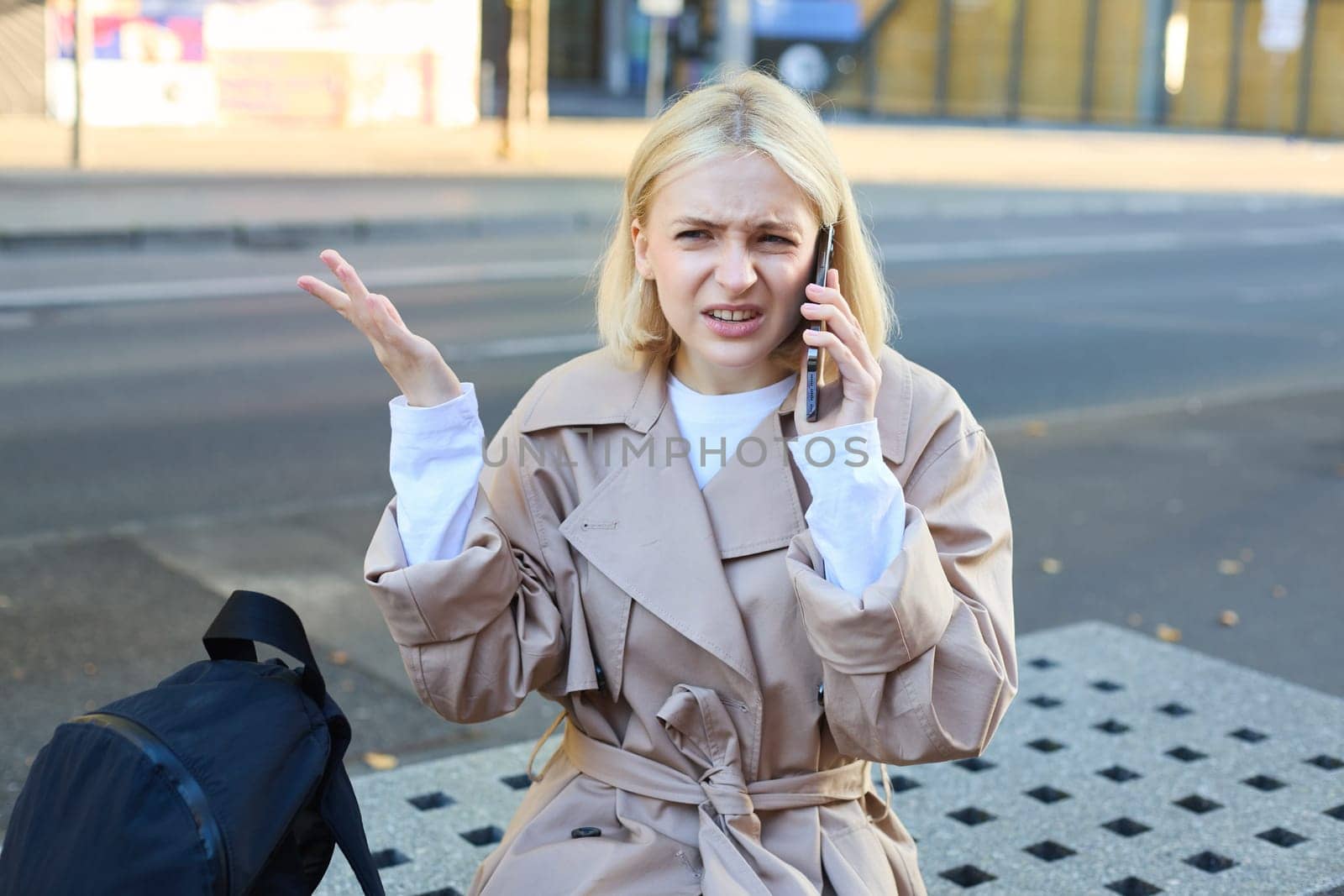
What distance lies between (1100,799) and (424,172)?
18.7m

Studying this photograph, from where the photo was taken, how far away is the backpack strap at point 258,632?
228 cm

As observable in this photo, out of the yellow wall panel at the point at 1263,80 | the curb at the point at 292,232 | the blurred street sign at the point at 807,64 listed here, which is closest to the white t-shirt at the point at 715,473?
the curb at the point at 292,232

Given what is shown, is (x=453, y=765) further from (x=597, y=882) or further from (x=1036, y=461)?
(x=1036, y=461)

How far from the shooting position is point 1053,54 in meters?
42.9

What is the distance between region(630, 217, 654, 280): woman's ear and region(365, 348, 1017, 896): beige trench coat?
22 centimetres

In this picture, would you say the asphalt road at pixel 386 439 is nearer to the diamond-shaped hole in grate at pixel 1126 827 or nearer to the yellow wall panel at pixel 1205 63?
the diamond-shaped hole in grate at pixel 1126 827

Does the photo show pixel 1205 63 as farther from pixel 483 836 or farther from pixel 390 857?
pixel 390 857

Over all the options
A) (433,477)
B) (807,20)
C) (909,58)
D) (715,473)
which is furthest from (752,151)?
(909,58)

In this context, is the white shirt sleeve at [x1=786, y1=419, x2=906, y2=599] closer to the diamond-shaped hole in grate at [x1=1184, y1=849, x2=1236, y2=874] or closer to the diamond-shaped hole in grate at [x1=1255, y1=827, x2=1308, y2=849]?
the diamond-shaped hole in grate at [x1=1184, y1=849, x2=1236, y2=874]

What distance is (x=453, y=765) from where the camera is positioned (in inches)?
157

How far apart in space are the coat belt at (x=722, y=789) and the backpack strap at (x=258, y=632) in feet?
1.75

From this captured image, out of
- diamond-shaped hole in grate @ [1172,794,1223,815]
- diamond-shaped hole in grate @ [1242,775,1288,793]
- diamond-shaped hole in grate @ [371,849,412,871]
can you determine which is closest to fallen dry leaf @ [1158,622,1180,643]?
diamond-shaped hole in grate @ [1242,775,1288,793]

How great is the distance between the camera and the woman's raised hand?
2453 mm

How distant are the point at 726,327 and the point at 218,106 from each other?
25296mm
